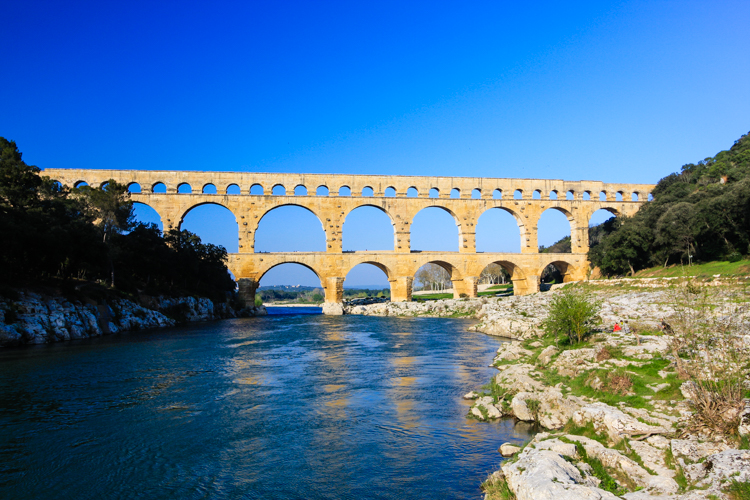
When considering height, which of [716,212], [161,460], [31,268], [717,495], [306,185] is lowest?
[161,460]

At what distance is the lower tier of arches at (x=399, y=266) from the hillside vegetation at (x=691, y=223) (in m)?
4.78

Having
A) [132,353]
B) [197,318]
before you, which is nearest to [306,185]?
[197,318]

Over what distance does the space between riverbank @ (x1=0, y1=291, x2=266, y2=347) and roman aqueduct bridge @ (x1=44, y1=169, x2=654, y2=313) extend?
27.2 feet

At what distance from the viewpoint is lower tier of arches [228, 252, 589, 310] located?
111 ft

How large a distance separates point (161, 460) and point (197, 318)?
25.5 meters

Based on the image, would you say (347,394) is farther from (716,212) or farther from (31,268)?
(716,212)

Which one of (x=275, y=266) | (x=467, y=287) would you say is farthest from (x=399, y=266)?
(x=275, y=266)

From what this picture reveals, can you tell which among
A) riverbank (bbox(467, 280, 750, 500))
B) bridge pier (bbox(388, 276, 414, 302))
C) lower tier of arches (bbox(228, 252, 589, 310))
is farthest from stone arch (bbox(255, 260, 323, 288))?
Answer: riverbank (bbox(467, 280, 750, 500))

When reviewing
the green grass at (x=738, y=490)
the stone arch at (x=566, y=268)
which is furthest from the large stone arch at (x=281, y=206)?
the green grass at (x=738, y=490)

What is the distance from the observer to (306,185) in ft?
118

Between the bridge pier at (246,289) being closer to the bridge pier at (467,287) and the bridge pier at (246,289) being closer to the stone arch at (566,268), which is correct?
the bridge pier at (467,287)

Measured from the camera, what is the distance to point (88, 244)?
69.8 ft

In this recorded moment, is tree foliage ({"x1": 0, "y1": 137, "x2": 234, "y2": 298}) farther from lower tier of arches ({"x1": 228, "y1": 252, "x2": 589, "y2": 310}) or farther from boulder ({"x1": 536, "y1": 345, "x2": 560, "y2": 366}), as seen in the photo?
boulder ({"x1": 536, "y1": 345, "x2": 560, "y2": 366})

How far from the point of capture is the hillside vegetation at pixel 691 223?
82.0 feet
